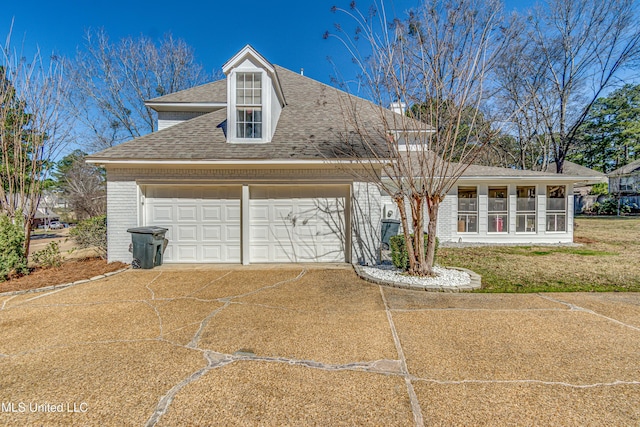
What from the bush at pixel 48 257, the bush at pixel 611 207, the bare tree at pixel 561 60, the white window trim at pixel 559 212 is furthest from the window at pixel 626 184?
the bush at pixel 48 257

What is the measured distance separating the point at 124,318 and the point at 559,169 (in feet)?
72.8

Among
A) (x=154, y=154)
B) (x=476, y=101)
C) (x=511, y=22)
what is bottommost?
(x=154, y=154)

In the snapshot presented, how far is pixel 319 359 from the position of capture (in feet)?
9.71

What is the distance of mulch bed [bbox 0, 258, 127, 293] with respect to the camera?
5.50m

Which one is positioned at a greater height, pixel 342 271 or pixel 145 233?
pixel 145 233

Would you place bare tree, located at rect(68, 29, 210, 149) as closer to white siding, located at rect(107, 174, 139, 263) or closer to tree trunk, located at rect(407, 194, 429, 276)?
white siding, located at rect(107, 174, 139, 263)

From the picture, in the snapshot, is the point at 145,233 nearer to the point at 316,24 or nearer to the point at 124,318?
the point at 124,318

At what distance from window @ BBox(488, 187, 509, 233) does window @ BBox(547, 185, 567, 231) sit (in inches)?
71.6

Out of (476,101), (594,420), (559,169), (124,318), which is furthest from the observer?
(559,169)

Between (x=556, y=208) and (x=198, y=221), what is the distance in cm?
1376

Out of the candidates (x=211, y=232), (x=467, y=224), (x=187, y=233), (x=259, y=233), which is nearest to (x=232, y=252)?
(x=211, y=232)

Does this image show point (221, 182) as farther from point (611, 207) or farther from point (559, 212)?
point (611, 207)

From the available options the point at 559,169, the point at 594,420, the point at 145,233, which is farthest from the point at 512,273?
the point at 559,169

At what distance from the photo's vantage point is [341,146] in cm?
749
